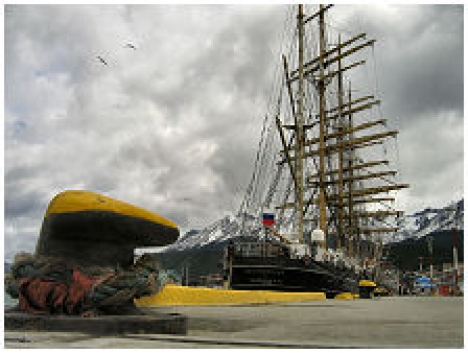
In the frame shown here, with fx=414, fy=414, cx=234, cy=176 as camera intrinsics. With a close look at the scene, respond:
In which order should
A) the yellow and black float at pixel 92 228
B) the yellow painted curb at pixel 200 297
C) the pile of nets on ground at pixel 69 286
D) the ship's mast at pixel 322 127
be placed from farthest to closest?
the ship's mast at pixel 322 127, the yellow painted curb at pixel 200 297, the yellow and black float at pixel 92 228, the pile of nets on ground at pixel 69 286

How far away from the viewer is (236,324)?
6.09 m

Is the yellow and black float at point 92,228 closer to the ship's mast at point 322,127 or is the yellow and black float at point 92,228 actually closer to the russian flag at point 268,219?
the russian flag at point 268,219

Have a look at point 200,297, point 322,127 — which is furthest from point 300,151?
point 200,297

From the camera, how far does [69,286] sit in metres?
4.89

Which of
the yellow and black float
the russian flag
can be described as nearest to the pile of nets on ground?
the yellow and black float

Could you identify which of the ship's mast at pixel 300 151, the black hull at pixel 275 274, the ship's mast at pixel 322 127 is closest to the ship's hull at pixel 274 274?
the black hull at pixel 275 274

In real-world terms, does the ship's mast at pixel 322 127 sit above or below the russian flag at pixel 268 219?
above

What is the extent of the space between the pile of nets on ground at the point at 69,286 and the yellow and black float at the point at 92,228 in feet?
0.54

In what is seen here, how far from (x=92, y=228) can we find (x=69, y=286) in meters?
0.72

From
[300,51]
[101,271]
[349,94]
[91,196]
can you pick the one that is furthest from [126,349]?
[349,94]

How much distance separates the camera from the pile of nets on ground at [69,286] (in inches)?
189

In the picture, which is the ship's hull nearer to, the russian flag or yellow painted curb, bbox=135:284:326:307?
the russian flag

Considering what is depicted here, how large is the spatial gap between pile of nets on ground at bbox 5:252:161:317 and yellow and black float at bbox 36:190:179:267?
0.54ft

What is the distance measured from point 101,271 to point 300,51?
33.4 m
